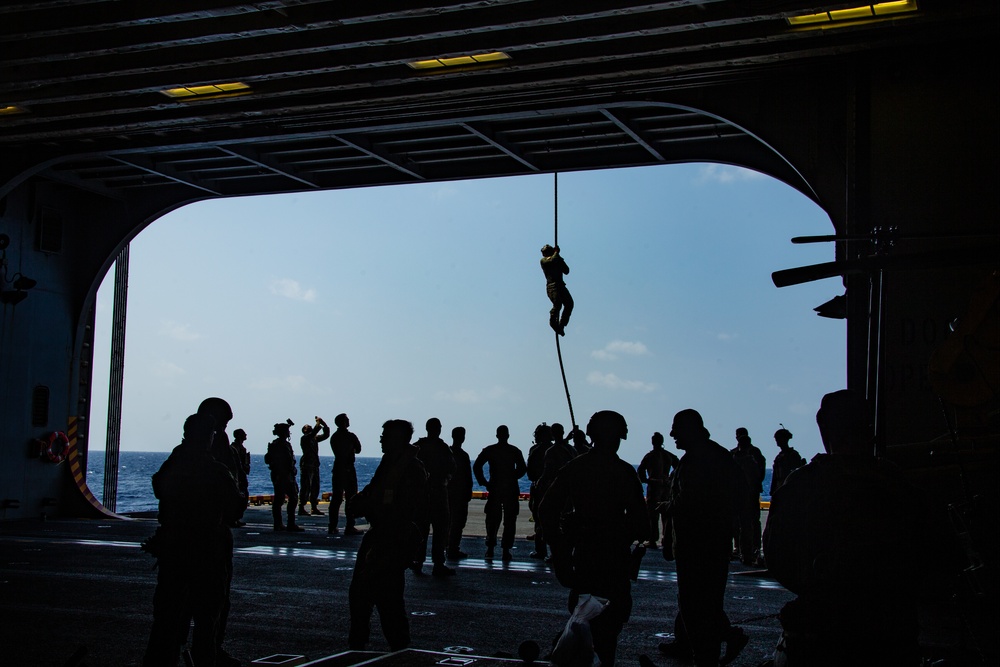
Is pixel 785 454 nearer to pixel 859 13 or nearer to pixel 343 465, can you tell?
pixel 859 13

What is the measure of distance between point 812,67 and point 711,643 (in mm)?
8802

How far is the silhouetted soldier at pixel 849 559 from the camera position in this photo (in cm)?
394

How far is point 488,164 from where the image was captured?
19125 mm

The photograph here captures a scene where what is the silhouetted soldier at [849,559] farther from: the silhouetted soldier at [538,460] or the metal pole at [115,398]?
the metal pole at [115,398]

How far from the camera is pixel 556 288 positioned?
52.1 feet

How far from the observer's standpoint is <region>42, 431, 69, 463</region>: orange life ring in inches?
815

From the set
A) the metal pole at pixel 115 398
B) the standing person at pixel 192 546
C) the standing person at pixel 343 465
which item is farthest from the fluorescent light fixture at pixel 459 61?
the metal pole at pixel 115 398

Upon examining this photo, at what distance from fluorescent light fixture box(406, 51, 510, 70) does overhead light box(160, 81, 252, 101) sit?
2975 mm

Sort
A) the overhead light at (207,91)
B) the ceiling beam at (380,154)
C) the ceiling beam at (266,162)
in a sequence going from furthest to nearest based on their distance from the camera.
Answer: the ceiling beam at (266,162)
the ceiling beam at (380,154)
the overhead light at (207,91)

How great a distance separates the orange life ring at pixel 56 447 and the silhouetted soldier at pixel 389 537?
1541cm

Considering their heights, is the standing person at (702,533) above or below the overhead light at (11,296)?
below

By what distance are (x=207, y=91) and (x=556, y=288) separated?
6.19m

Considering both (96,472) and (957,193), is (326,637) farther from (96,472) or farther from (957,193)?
(96,472)

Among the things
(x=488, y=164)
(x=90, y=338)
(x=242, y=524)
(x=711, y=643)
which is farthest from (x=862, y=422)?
(x=90, y=338)
